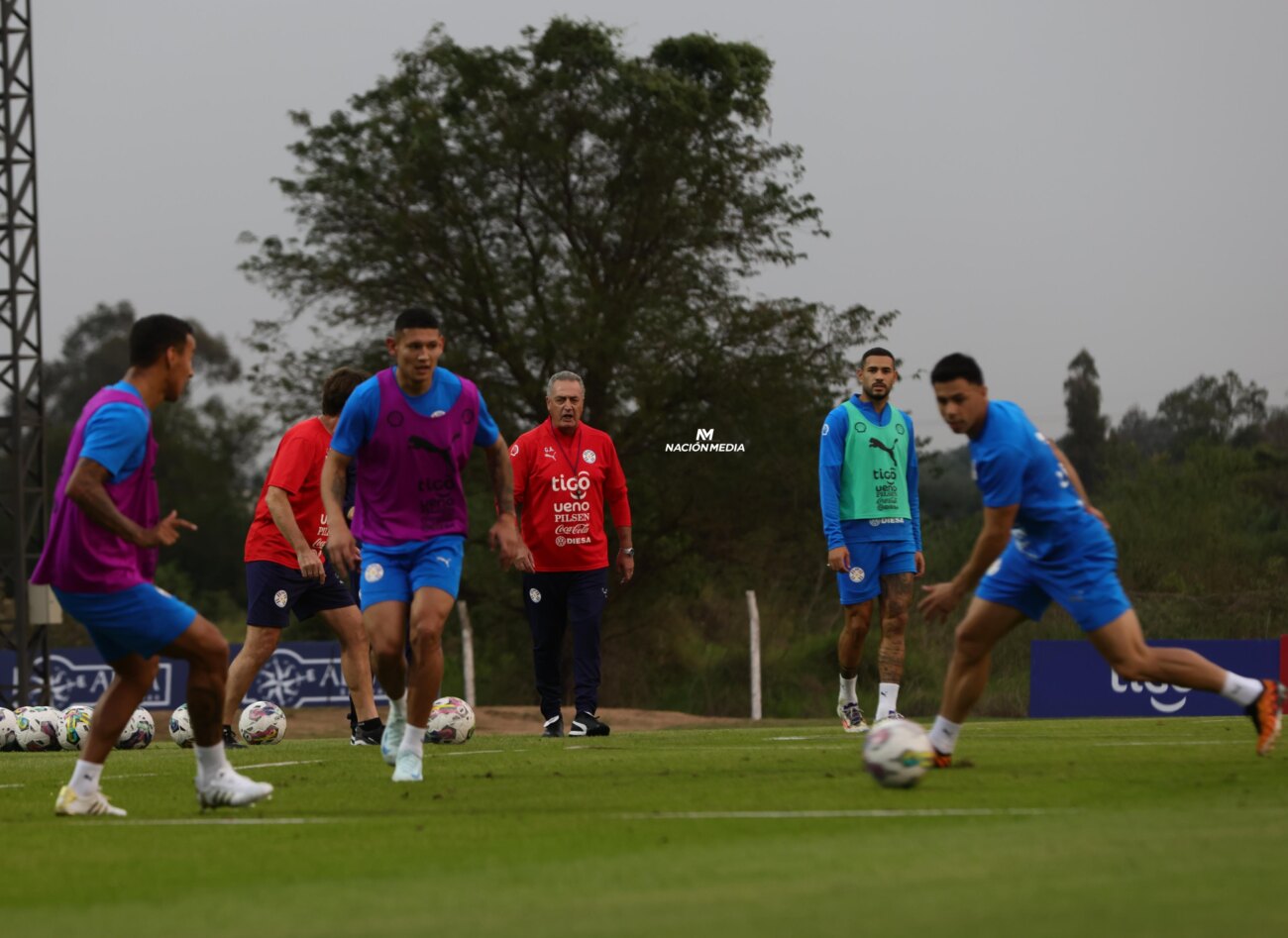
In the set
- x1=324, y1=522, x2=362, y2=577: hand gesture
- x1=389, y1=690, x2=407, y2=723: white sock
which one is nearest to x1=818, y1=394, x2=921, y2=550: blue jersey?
x1=389, y1=690, x2=407, y2=723: white sock

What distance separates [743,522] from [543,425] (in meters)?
22.9

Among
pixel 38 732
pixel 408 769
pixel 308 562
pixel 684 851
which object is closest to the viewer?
pixel 684 851

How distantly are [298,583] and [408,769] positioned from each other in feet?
12.3

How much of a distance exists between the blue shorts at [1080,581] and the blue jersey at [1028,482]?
6 cm

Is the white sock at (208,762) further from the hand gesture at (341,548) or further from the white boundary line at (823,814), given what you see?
the white boundary line at (823,814)

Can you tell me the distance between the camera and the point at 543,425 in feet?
→ 44.6

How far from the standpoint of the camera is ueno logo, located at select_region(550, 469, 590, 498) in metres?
13.5

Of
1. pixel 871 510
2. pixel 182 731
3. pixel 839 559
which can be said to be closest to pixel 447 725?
pixel 182 731

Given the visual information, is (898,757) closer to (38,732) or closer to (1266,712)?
(1266,712)

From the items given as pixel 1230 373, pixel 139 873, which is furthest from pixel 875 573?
pixel 1230 373

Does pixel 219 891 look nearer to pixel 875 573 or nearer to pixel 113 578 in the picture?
pixel 113 578

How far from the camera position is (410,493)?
29.8 ft

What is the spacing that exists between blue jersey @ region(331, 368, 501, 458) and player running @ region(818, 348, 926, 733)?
423cm

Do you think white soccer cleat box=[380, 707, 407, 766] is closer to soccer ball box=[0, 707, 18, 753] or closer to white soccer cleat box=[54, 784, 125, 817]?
white soccer cleat box=[54, 784, 125, 817]
